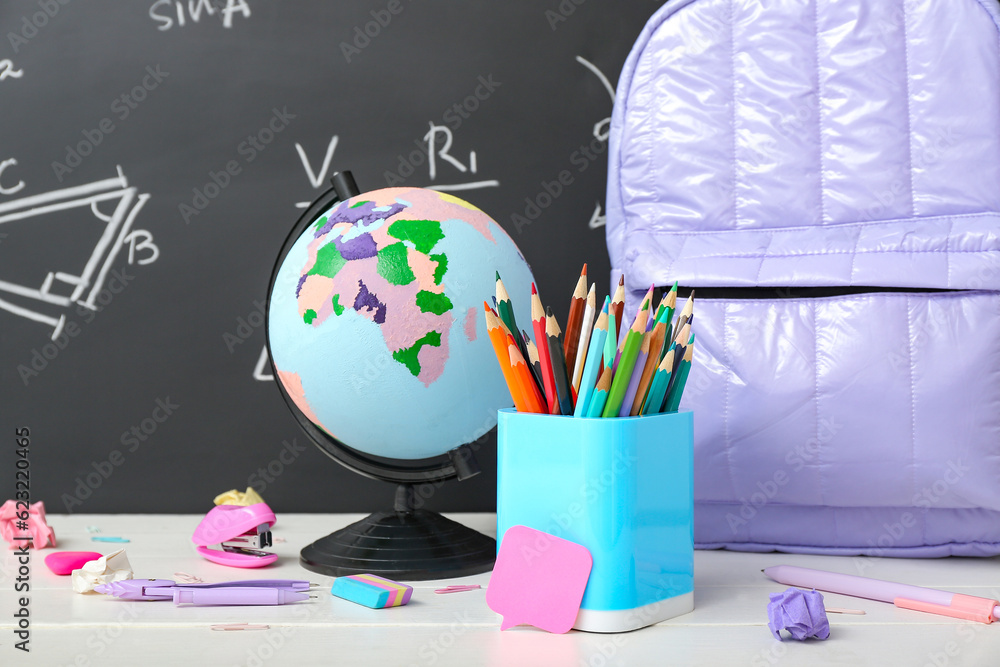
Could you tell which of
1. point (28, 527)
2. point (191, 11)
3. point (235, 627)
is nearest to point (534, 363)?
point (235, 627)

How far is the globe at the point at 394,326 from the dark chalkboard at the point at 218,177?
0.28 meters

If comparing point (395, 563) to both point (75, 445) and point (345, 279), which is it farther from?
point (75, 445)

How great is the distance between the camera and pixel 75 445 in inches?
36.7

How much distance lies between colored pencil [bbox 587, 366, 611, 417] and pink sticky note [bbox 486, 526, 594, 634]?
0.08 m

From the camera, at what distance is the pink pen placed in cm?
52

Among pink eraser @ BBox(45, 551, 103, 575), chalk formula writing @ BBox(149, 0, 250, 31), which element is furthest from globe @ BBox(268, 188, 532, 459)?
chalk formula writing @ BBox(149, 0, 250, 31)

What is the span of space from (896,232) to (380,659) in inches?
21.6

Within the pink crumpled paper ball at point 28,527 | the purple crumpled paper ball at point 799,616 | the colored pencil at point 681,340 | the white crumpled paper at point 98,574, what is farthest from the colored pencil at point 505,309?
the pink crumpled paper ball at point 28,527

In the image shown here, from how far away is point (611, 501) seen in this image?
0.51 m

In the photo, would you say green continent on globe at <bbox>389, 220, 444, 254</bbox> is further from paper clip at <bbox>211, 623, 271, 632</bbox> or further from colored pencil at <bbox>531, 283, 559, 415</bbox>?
paper clip at <bbox>211, 623, 271, 632</bbox>

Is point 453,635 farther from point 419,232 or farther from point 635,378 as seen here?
point 419,232

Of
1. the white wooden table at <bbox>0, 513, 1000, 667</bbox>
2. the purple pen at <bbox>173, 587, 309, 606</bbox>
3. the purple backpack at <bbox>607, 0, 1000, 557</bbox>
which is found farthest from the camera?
the purple backpack at <bbox>607, 0, 1000, 557</bbox>

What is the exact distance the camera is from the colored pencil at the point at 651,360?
0.54 m

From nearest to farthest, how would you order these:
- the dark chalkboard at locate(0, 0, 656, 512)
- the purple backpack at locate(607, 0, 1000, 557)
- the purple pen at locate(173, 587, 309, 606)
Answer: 1. the purple pen at locate(173, 587, 309, 606)
2. the purple backpack at locate(607, 0, 1000, 557)
3. the dark chalkboard at locate(0, 0, 656, 512)
